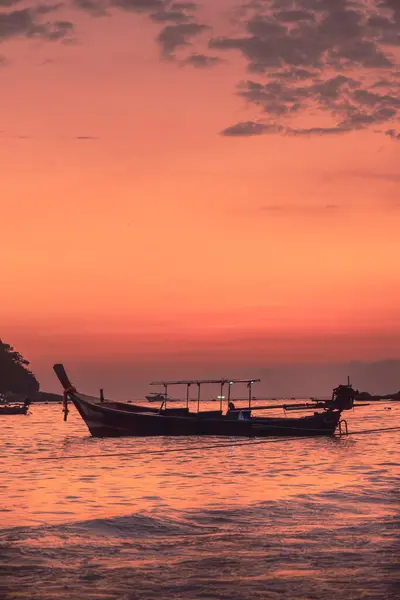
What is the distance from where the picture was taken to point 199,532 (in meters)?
20.9

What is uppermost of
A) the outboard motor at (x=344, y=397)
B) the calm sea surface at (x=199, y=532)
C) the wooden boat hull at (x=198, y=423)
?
the outboard motor at (x=344, y=397)

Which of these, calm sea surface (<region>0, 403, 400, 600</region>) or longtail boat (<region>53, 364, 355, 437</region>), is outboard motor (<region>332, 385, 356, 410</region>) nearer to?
longtail boat (<region>53, 364, 355, 437</region>)

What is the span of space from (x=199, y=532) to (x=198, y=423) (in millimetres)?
41889

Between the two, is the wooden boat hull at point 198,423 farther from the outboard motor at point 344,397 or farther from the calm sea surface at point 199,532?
the calm sea surface at point 199,532

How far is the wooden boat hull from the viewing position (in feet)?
205

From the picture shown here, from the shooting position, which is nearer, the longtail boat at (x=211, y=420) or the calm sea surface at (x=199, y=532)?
the calm sea surface at (x=199, y=532)

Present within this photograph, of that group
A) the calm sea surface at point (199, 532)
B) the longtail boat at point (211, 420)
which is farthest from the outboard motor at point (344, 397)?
the calm sea surface at point (199, 532)

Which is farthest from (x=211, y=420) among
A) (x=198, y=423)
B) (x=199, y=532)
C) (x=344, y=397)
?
(x=199, y=532)

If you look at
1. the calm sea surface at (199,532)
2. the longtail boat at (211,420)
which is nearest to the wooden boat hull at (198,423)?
the longtail boat at (211,420)

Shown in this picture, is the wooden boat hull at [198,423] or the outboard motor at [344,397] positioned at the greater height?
the outboard motor at [344,397]

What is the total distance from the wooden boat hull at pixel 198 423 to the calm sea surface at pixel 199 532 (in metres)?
19.0

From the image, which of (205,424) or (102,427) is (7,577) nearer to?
(205,424)

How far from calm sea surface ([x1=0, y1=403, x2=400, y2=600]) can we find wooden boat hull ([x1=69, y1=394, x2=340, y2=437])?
19.0 m

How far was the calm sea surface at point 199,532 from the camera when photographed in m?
14.4
